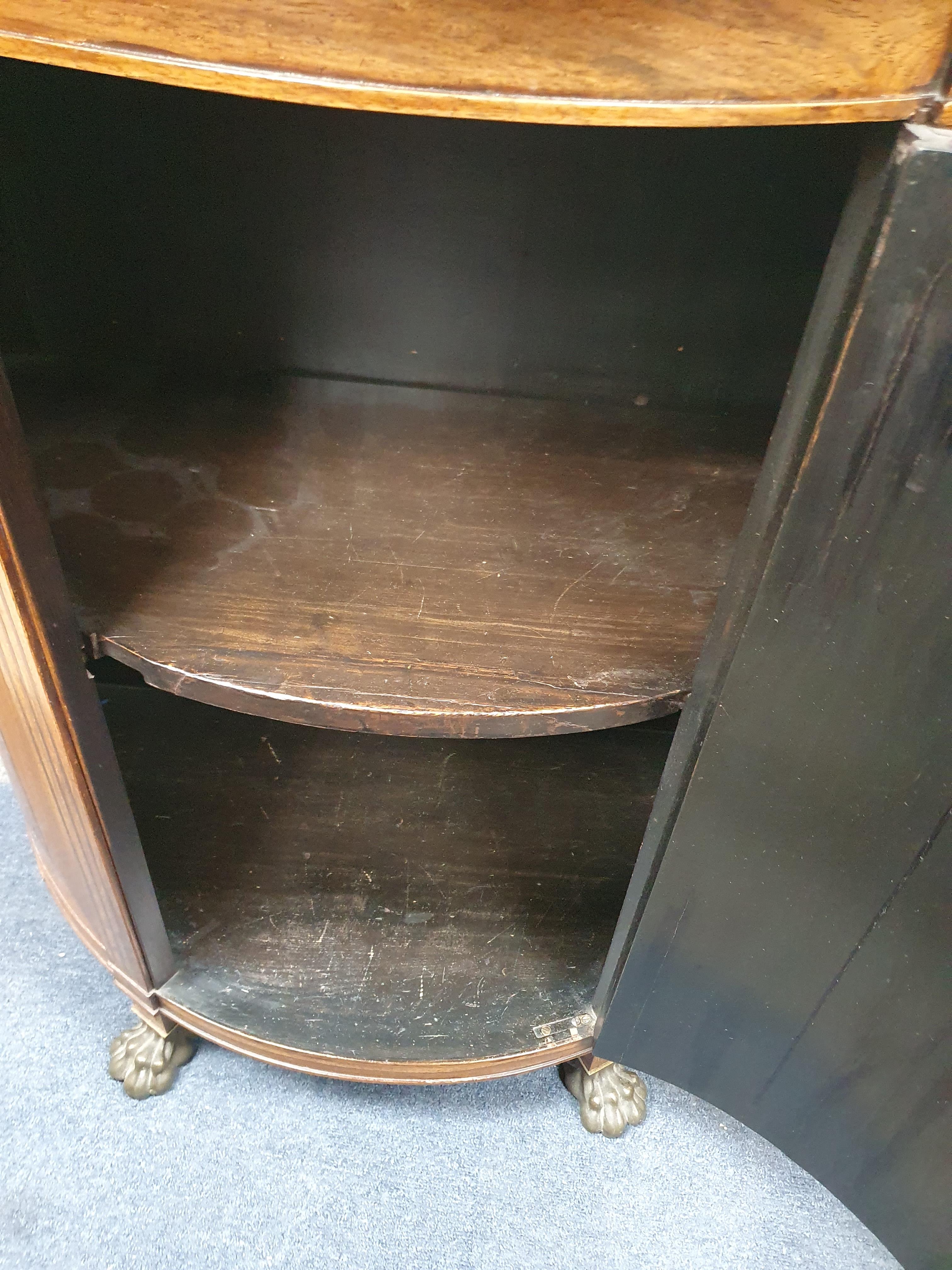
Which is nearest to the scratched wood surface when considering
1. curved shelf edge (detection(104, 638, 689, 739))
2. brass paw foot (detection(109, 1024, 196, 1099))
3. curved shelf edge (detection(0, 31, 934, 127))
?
brass paw foot (detection(109, 1024, 196, 1099))

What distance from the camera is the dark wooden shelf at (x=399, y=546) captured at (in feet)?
1.80

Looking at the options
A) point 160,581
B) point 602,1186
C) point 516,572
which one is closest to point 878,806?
point 516,572

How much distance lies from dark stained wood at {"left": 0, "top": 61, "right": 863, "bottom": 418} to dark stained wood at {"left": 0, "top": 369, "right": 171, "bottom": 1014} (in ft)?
1.18

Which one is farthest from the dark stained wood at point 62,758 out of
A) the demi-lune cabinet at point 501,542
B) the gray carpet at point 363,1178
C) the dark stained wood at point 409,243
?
the dark stained wood at point 409,243

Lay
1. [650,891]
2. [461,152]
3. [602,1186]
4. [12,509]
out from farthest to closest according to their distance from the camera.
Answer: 1. [602,1186]
2. [461,152]
3. [650,891]
4. [12,509]

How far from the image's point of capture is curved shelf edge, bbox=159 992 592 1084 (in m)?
0.75

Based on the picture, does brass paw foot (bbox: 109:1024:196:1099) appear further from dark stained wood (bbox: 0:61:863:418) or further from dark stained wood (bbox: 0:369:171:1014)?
dark stained wood (bbox: 0:61:863:418)

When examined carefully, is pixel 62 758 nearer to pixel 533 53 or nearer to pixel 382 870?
pixel 382 870

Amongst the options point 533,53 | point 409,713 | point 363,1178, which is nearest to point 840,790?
point 409,713

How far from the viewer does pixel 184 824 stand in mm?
910

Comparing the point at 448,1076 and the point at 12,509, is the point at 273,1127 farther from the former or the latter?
the point at 12,509

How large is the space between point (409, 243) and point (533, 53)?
471 millimetres

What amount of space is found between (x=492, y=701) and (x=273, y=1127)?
1.88 ft

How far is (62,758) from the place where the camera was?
60cm
